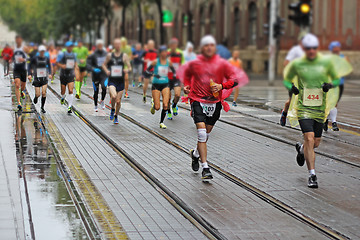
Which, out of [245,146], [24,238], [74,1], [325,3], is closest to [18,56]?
[245,146]

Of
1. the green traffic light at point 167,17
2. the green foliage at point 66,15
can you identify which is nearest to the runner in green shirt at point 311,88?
the green foliage at point 66,15

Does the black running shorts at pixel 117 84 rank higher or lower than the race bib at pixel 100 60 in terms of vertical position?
lower

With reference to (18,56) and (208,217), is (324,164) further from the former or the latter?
(18,56)

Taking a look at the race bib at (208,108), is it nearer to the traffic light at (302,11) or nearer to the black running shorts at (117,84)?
the black running shorts at (117,84)

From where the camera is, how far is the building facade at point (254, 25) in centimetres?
4062

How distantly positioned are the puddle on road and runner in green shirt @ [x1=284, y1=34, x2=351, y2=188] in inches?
119

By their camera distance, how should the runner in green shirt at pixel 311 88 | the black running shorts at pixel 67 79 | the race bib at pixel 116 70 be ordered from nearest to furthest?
the runner in green shirt at pixel 311 88 → the race bib at pixel 116 70 → the black running shorts at pixel 67 79

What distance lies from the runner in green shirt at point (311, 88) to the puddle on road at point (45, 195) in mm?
3011

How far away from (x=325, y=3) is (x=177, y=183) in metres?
34.0

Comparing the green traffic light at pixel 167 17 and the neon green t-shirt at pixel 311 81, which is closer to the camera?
the neon green t-shirt at pixel 311 81

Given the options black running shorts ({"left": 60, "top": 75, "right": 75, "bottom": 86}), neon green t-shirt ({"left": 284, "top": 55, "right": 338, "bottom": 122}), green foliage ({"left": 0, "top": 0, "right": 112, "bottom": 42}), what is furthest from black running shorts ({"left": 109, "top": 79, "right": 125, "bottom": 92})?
green foliage ({"left": 0, "top": 0, "right": 112, "bottom": 42})

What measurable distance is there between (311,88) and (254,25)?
40.5 meters

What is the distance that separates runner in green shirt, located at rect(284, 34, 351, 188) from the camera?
8.98 metres

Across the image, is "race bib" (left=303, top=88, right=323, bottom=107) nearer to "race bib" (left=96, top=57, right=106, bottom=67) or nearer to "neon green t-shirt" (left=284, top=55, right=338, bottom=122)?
"neon green t-shirt" (left=284, top=55, right=338, bottom=122)
